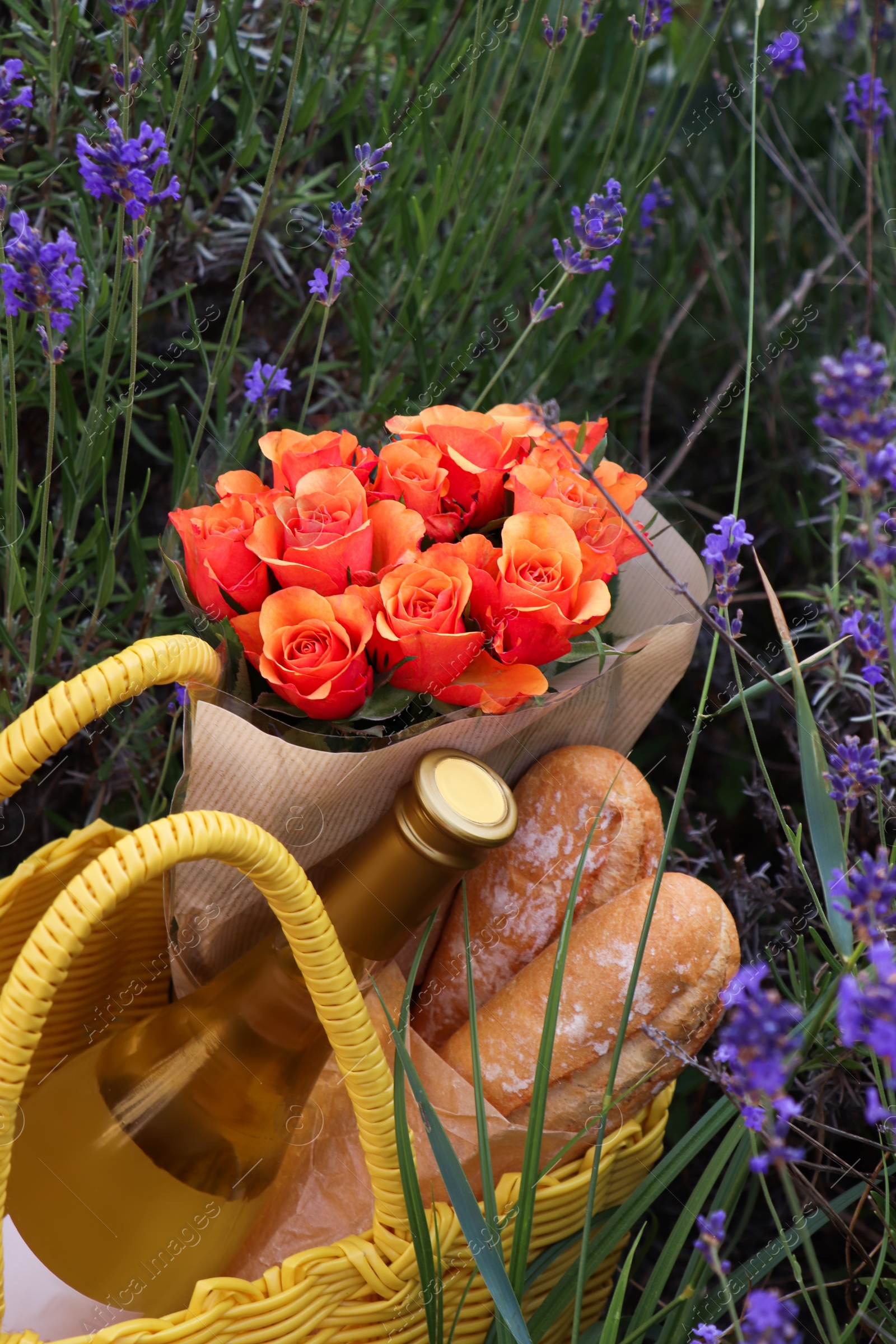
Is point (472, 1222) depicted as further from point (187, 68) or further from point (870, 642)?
point (187, 68)

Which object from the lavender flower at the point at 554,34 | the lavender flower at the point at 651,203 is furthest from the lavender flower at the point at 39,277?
the lavender flower at the point at 651,203

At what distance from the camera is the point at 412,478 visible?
60 centimetres

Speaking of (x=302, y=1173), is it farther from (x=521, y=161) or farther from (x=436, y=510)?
(x=521, y=161)

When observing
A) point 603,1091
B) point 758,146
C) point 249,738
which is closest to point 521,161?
point 758,146

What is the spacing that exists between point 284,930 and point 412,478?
0.91ft

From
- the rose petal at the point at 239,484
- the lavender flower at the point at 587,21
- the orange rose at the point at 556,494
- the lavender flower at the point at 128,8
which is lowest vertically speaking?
the rose petal at the point at 239,484

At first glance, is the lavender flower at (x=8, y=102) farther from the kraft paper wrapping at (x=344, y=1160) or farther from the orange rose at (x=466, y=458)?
the kraft paper wrapping at (x=344, y=1160)

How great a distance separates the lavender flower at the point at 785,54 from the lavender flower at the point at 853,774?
0.64 metres

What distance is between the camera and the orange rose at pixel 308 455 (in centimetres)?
59

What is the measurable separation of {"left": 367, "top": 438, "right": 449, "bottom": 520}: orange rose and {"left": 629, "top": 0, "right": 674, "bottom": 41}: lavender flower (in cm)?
38

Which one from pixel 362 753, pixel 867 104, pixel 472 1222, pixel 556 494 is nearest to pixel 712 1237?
pixel 472 1222

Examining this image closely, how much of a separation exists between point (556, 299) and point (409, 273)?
20 cm

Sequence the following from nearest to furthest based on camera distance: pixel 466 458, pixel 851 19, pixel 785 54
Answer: pixel 466 458 < pixel 785 54 < pixel 851 19

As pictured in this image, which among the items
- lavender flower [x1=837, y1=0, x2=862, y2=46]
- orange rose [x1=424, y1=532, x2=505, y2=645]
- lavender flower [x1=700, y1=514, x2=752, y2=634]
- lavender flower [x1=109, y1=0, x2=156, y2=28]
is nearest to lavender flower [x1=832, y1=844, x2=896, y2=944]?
lavender flower [x1=700, y1=514, x2=752, y2=634]
